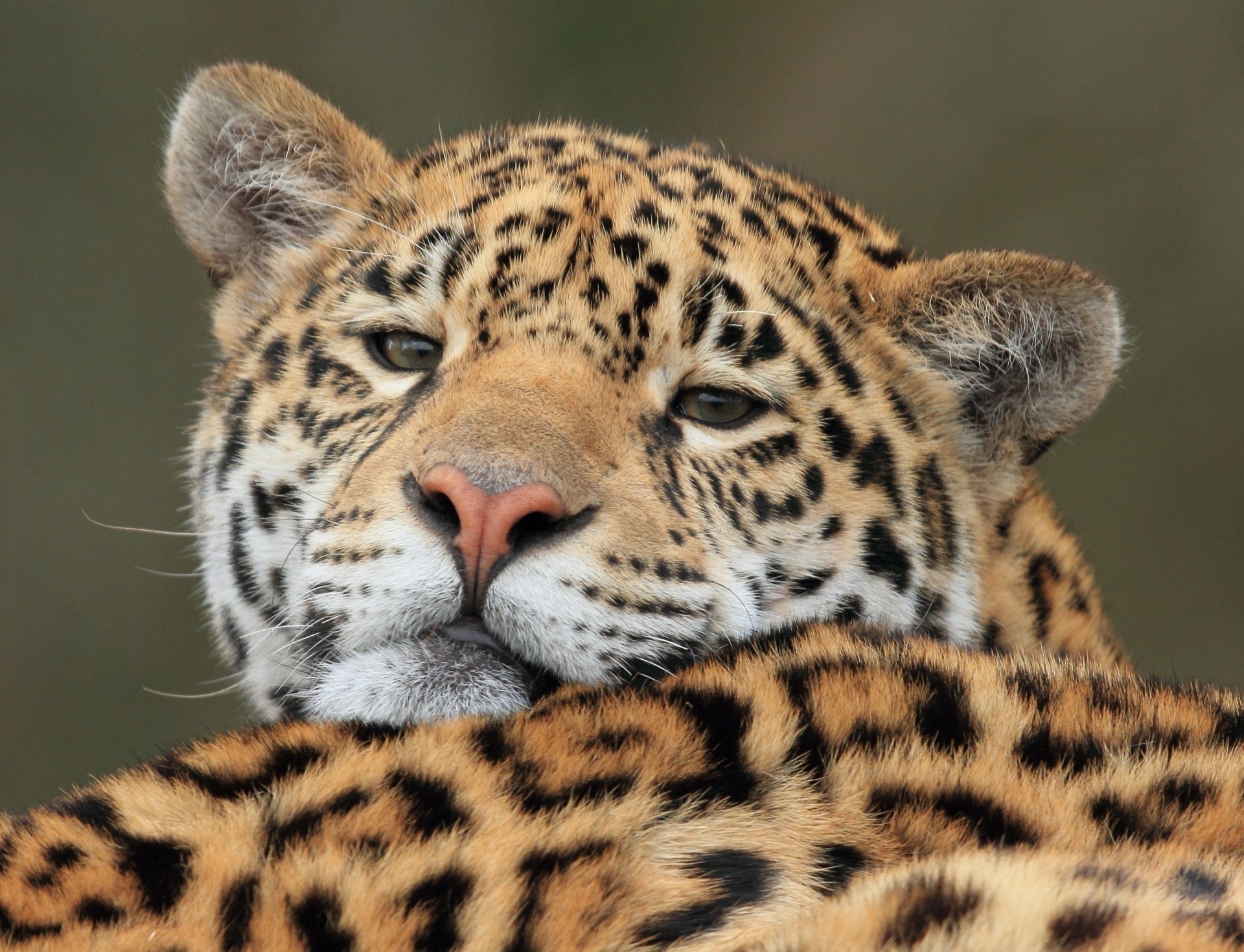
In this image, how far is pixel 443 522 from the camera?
11.6ft

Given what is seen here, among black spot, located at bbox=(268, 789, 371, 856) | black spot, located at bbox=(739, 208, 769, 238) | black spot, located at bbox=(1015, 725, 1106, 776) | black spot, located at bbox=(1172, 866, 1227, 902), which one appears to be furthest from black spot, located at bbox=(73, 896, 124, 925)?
black spot, located at bbox=(739, 208, 769, 238)

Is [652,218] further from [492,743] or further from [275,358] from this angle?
[492,743]

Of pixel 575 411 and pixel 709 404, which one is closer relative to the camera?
pixel 575 411

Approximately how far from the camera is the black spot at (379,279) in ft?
14.5

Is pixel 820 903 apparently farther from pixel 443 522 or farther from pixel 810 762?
pixel 443 522

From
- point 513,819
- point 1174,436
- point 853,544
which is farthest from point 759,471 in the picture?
point 1174,436

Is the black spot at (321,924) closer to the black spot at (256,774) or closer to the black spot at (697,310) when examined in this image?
the black spot at (256,774)

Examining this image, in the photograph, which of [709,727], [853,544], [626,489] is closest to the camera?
[709,727]

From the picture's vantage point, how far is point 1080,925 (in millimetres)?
2260

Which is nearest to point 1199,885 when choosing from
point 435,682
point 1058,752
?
point 1058,752

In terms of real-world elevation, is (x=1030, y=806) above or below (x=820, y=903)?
above

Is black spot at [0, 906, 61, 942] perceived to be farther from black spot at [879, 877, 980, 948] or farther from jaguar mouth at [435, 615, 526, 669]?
black spot at [879, 877, 980, 948]

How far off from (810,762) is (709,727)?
195 millimetres

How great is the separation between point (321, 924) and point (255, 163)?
3.35 meters
